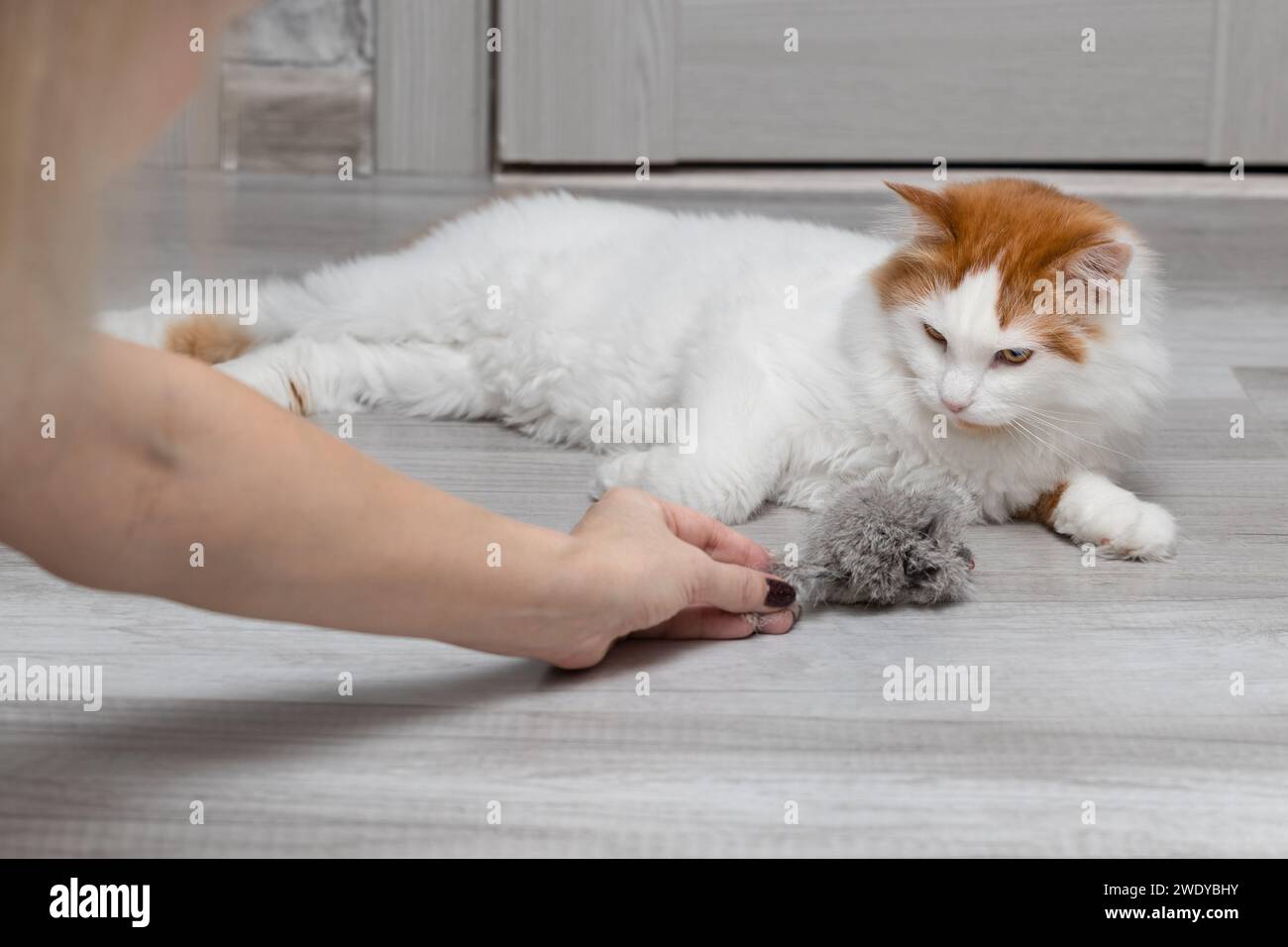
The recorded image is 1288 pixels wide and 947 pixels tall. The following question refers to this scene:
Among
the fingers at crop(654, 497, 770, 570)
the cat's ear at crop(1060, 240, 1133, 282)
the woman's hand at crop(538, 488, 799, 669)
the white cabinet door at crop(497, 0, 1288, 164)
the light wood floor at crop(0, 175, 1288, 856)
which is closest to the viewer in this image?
the light wood floor at crop(0, 175, 1288, 856)

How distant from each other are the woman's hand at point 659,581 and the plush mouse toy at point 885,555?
5 cm

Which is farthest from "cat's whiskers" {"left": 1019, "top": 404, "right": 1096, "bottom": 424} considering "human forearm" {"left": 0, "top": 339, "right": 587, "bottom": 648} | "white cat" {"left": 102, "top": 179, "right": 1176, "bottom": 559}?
"human forearm" {"left": 0, "top": 339, "right": 587, "bottom": 648}

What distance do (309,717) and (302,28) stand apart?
2669 millimetres

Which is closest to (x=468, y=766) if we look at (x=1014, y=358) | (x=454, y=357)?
(x=1014, y=358)

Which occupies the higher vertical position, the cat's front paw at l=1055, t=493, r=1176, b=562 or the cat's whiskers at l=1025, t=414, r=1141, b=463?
the cat's whiskers at l=1025, t=414, r=1141, b=463

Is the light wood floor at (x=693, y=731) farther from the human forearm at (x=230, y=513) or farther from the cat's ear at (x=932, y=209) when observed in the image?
the cat's ear at (x=932, y=209)

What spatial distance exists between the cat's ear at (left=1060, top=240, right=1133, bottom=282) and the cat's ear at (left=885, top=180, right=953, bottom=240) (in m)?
0.13

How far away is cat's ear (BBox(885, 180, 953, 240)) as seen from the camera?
149 centimetres

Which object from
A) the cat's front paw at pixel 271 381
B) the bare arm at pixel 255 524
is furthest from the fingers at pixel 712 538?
the cat's front paw at pixel 271 381

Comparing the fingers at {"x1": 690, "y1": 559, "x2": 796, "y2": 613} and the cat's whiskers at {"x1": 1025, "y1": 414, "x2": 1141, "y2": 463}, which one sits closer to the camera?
the fingers at {"x1": 690, "y1": 559, "x2": 796, "y2": 613}

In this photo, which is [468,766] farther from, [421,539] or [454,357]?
[454,357]

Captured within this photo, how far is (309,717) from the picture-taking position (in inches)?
43.6

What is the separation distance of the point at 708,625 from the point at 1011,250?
1.71 ft

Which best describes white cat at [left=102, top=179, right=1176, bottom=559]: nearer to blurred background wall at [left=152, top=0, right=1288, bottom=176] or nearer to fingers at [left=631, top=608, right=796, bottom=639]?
fingers at [left=631, top=608, right=796, bottom=639]
